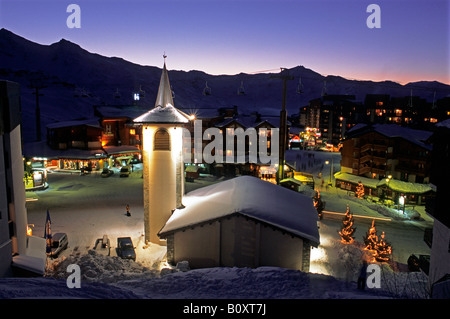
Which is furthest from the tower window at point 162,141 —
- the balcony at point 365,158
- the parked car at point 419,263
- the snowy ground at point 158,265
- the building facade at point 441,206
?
the balcony at point 365,158

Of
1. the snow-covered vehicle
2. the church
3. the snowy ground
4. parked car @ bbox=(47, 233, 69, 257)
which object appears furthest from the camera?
the snow-covered vehicle

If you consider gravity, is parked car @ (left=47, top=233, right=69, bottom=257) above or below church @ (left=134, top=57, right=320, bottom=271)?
below

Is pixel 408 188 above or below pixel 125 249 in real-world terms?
above

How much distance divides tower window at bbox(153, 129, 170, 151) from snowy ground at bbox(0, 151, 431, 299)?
606cm

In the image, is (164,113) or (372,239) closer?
(372,239)

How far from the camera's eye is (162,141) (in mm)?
19922

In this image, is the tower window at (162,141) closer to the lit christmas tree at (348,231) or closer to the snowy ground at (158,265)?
A: the snowy ground at (158,265)

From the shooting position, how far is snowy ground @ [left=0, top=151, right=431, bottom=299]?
10242 millimetres

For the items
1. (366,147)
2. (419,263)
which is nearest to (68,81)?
(366,147)

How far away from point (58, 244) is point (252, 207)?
37.9ft

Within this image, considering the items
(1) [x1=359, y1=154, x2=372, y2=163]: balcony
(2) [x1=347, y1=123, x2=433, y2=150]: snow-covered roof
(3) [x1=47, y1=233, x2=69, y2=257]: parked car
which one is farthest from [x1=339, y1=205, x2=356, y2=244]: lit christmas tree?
(1) [x1=359, y1=154, x2=372, y2=163]: balcony

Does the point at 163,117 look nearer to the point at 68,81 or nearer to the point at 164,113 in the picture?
the point at 164,113

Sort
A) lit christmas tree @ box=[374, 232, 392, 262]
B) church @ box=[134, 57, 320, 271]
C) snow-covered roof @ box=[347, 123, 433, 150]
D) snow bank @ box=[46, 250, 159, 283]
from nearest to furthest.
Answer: snow bank @ box=[46, 250, 159, 283] < church @ box=[134, 57, 320, 271] < lit christmas tree @ box=[374, 232, 392, 262] < snow-covered roof @ box=[347, 123, 433, 150]

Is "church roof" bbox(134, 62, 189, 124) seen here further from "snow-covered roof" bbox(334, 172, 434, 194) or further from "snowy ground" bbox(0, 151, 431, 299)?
"snow-covered roof" bbox(334, 172, 434, 194)
